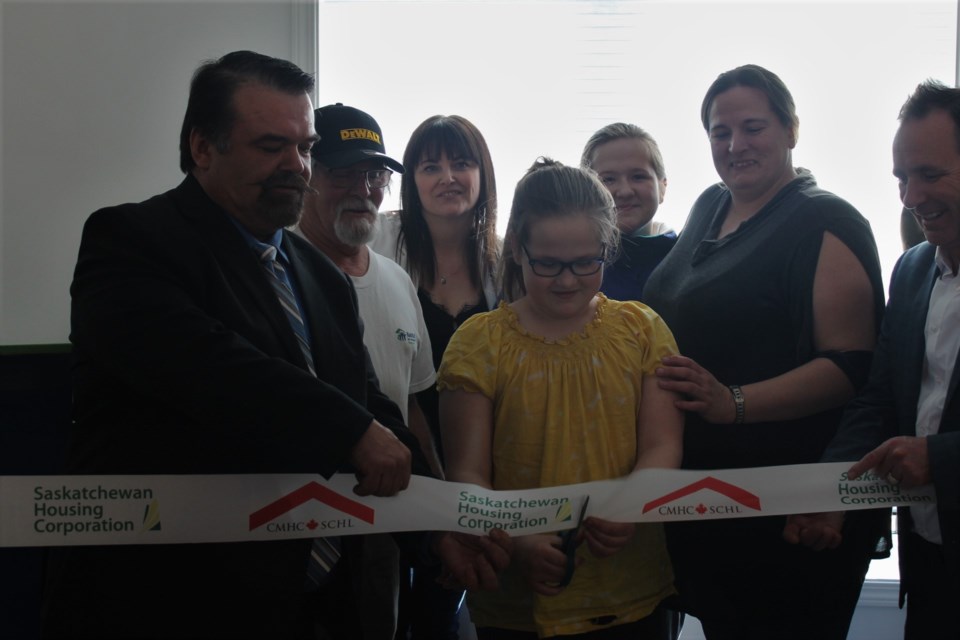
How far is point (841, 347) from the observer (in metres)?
2.36

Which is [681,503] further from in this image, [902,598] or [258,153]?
[258,153]

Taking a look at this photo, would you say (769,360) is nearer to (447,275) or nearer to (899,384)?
(899,384)

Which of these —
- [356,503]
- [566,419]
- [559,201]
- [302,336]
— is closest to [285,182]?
[302,336]

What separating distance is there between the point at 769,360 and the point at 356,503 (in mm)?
1245

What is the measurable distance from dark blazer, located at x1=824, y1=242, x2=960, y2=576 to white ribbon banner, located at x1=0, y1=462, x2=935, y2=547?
10 cm

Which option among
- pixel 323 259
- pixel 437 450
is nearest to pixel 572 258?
pixel 323 259

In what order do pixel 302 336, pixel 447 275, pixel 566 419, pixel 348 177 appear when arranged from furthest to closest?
pixel 447 275, pixel 348 177, pixel 566 419, pixel 302 336

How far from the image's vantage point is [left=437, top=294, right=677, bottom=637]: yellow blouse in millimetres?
2125

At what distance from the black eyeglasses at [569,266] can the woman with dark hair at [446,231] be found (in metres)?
1.08

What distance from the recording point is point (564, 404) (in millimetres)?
2143

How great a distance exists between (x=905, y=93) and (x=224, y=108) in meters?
3.74

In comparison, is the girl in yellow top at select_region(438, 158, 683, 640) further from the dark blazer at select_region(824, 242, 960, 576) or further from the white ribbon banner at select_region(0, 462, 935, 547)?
the dark blazer at select_region(824, 242, 960, 576)

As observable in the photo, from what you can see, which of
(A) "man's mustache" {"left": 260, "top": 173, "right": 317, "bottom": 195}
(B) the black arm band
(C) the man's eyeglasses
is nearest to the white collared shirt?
(B) the black arm band

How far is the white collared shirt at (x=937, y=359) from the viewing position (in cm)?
216
